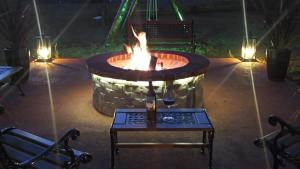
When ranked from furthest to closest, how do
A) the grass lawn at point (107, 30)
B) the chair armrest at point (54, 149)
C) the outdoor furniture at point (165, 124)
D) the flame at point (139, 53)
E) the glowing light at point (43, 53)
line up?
1. the grass lawn at point (107, 30)
2. the glowing light at point (43, 53)
3. the flame at point (139, 53)
4. the outdoor furniture at point (165, 124)
5. the chair armrest at point (54, 149)

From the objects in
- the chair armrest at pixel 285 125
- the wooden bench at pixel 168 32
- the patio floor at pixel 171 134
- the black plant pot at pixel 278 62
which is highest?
the wooden bench at pixel 168 32

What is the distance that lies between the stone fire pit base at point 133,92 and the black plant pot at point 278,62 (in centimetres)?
274

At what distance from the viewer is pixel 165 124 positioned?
4.68 m

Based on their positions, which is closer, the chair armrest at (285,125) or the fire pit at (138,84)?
the chair armrest at (285,125)

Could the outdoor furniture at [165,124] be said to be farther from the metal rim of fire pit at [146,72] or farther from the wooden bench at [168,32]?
the wooden bench at [168,32]

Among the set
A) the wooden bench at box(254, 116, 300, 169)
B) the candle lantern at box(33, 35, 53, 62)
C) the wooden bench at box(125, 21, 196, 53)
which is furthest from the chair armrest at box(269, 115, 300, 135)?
the candle lantern at box(33, 35, 53, 62)

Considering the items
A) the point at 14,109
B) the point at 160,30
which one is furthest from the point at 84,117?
the point at 160,30

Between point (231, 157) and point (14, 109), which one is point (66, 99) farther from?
point (231, 157)

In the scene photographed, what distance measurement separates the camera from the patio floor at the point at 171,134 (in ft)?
16.7

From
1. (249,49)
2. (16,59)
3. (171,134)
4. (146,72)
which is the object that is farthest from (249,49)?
(16,59)

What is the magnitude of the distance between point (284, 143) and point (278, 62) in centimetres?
477

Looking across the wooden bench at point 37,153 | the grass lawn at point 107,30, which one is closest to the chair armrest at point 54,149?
the wooden bench at point 37,153

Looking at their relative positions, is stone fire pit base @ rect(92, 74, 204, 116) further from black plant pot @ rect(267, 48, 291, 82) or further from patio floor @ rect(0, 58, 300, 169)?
black plant pot @ rect(267, 48, 291, 82)

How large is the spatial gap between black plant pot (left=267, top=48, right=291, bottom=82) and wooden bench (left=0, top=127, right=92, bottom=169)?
606 centimetres
